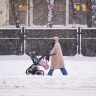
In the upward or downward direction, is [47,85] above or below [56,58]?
below

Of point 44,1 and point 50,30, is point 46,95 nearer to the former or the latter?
point 50,30

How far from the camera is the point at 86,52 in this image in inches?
830

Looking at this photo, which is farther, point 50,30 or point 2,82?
point 50,30

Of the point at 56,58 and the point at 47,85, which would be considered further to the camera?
the point at 56,58

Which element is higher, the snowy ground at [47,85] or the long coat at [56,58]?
the long coat at [56,58]

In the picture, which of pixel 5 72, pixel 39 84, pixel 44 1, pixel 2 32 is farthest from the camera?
pixel 44 1

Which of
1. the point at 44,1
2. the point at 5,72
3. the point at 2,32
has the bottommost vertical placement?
the point at 5,72

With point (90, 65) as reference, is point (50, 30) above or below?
above

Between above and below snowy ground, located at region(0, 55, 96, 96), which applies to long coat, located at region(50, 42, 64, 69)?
above

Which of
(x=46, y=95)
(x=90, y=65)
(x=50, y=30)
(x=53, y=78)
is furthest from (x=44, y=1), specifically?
(x=46, y=95)

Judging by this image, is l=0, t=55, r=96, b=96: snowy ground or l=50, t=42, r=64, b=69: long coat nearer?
l=0, t=55, r=96, b=96: snowy ground

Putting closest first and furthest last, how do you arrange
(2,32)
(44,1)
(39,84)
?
(39,84) → (2,32) → (44,1)

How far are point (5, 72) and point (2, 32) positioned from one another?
4.58m

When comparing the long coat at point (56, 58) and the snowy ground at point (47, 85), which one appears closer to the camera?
the snowy ground at point (47, 85)
